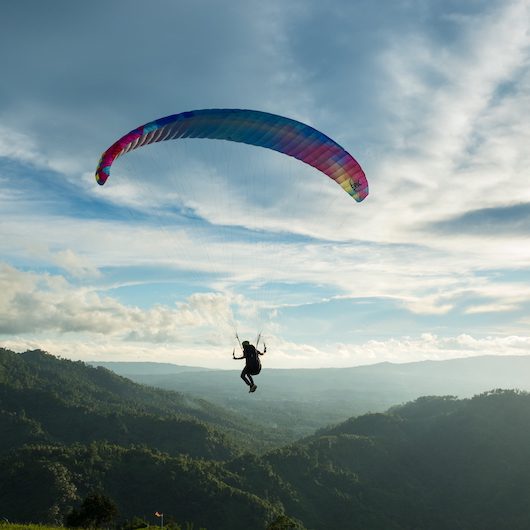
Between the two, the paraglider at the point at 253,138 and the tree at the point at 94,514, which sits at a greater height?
the paraglider at the point at 253,138

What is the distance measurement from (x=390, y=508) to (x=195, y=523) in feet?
221

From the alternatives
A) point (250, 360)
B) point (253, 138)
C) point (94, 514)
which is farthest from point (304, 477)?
point (253, 138)

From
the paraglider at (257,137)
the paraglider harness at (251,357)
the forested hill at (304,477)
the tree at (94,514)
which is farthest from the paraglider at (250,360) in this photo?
the forested hill at (304,477)

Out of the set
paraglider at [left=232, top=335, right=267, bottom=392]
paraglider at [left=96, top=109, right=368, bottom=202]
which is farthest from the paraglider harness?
paraglider at [left=96, top=109, right=368, bottom=202]

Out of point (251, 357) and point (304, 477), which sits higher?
point (251, 357)

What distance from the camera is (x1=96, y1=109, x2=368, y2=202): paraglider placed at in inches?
728

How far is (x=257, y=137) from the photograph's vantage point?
20.0m

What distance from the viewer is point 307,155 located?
20484 mm

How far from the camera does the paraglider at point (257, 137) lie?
18.5m

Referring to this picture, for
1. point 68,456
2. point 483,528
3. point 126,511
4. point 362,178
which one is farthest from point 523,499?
point 362,178

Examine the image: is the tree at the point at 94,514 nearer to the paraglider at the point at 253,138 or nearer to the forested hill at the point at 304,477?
the forested hill at the point at 304,477

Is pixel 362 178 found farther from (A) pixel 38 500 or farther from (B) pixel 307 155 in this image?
(A) pixel 38 500

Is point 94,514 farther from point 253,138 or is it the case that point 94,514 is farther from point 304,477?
point 304,477

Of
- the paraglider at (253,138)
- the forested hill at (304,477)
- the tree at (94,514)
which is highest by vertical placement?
the paraglider at (253,138)
